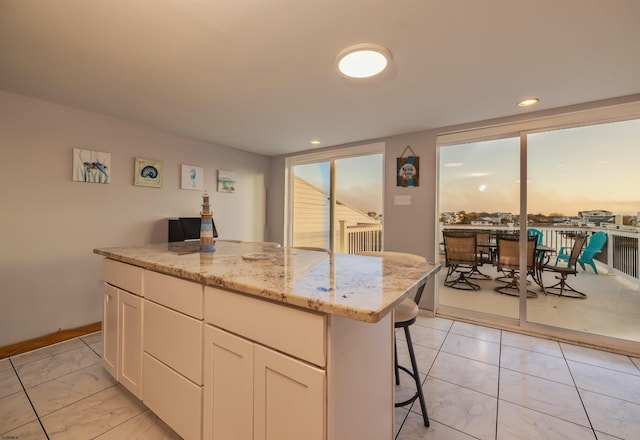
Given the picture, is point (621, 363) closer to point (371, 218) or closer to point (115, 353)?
point (371, 218)

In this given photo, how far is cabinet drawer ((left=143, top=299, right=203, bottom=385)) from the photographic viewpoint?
47.3 inches

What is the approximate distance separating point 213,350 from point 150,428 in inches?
33.3

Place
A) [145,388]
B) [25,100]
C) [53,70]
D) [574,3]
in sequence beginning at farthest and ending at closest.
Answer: [25,100] → [53,70] → [145,388] → [574,3]

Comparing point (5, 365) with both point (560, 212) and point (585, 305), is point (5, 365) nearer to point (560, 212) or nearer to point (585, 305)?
point (560, 212)

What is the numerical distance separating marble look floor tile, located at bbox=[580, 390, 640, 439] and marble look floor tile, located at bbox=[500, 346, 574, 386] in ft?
0.58

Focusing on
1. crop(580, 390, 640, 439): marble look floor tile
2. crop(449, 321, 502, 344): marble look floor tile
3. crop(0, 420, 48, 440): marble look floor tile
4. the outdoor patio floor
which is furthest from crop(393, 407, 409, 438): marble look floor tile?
the outdoor patio floor

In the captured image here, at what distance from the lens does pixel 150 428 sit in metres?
1.48

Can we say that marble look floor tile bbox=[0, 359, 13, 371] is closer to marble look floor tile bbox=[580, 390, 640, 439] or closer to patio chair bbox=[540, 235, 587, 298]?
marble look floor tile bbox=[580, 390, 640, 439]

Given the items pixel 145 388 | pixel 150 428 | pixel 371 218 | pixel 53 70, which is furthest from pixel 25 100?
pixel 371 218

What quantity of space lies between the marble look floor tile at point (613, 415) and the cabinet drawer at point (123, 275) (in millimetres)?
2681

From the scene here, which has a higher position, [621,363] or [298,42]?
[298,42]

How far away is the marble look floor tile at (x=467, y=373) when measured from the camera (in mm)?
1861

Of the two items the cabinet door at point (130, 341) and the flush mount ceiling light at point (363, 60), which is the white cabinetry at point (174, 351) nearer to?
the cabinet door at point (130, 341)

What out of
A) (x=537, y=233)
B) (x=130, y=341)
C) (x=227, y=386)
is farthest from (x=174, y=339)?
(x=537, y=233)
